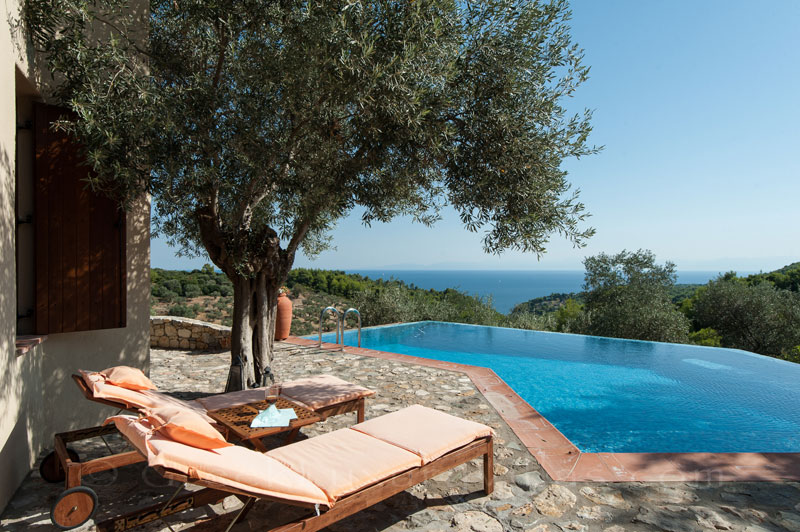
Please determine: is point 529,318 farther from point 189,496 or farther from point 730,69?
point 189,496

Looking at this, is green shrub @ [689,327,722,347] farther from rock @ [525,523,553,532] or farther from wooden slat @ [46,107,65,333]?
wooden slat @ [46,107,65,333]

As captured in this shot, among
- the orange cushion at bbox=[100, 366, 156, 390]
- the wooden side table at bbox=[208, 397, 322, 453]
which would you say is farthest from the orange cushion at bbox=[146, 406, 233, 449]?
the orange cushion at bbox=[100, 366, 156, 390]

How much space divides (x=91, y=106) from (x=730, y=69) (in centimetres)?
1305

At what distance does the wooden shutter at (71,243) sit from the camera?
411 cm

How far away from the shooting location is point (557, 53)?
4.47 m

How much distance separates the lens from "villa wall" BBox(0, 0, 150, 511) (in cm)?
316

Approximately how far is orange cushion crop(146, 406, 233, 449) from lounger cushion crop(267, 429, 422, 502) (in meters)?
0.50

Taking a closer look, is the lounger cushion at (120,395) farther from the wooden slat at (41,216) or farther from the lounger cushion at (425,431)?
the lounger cushion at (425,431)

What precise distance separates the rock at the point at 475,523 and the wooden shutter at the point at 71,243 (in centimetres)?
383

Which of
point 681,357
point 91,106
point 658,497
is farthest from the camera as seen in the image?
point 681,357

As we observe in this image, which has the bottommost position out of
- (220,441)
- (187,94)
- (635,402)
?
(635,402)

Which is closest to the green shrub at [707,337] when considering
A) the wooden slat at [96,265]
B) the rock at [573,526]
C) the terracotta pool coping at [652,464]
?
the terracotta pool coping at [652,464]

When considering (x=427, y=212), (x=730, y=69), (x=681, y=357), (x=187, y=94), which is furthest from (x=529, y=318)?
(x=187, y=94)

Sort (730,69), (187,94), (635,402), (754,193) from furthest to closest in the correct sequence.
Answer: (754,193) → (730,69) → (635,402) → (187,94)
